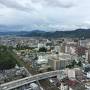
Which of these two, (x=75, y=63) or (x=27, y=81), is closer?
(x=27, y=81)

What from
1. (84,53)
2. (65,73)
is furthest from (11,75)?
(84,53)

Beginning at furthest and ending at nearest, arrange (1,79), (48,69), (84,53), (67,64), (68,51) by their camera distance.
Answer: (68,51), (84,53), (67,64), (48,69), (1,79)

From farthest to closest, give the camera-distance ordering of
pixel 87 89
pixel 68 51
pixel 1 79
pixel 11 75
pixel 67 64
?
pixel 68 51 < pixel 67 64 < pixel 11 75 < pixel 1 79 < pixel 87 89

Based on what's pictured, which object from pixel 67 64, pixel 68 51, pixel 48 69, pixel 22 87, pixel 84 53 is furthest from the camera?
pixel 68 51

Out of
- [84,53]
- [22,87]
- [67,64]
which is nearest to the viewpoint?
[22,87]

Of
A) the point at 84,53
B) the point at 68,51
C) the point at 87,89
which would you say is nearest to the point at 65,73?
the point at 87,89

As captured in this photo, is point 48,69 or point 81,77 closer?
point 81,77

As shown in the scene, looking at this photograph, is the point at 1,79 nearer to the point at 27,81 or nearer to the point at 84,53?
the point at 27,81

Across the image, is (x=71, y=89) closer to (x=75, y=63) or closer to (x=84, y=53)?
(x=75, y=63)

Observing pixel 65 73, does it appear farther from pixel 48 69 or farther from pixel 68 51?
pixel 68 51
